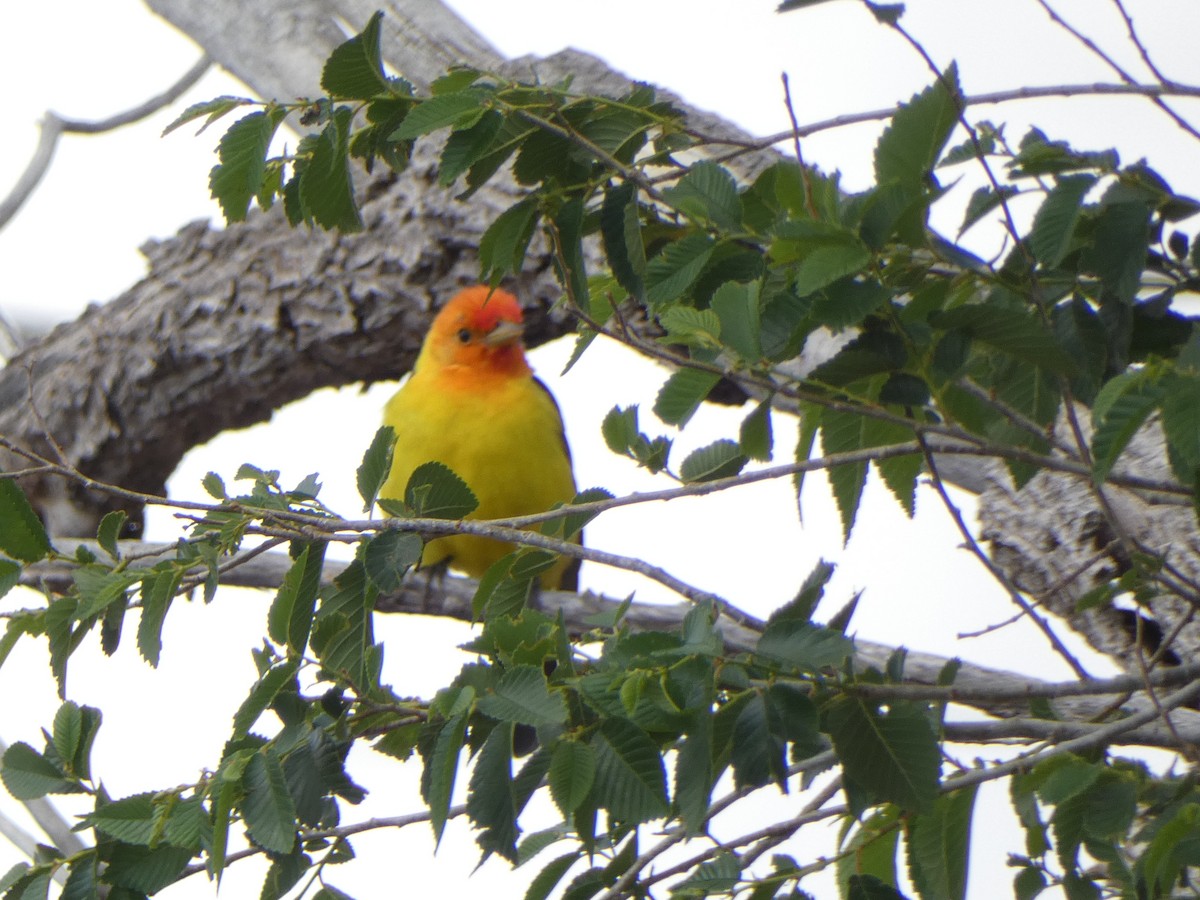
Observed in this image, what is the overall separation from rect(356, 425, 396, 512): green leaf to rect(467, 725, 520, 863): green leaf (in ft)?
1.21

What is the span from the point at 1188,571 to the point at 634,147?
58.4 inches

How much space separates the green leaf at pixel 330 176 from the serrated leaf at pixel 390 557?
1.38 feet

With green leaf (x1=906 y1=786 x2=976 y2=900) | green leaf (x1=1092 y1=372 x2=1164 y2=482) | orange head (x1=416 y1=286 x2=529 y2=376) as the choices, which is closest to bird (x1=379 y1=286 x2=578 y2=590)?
orange head (x1=416 y1=286 x2=529 y2=376)

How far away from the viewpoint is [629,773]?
117 cm

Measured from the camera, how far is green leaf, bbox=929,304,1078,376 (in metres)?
1.26

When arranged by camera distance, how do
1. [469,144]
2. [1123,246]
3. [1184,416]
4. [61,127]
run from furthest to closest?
[61,127] → [469,144] → [1123,246] → [1184,416]

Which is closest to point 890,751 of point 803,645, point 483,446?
point 803,645

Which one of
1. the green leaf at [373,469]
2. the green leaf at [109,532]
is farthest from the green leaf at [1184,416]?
the green leaf at [109,532]

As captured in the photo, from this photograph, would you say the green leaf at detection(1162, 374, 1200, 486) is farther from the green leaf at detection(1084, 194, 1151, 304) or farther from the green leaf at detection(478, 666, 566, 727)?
the green leaf at detection(478, 666, 566, 727)

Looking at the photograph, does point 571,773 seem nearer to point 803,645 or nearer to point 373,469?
point 803,645

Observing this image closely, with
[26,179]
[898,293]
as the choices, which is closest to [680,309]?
[898,293]

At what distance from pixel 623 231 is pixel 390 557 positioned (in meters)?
0.47

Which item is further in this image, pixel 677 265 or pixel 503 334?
pixel 503 334

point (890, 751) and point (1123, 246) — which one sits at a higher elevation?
point (1123, 246)
